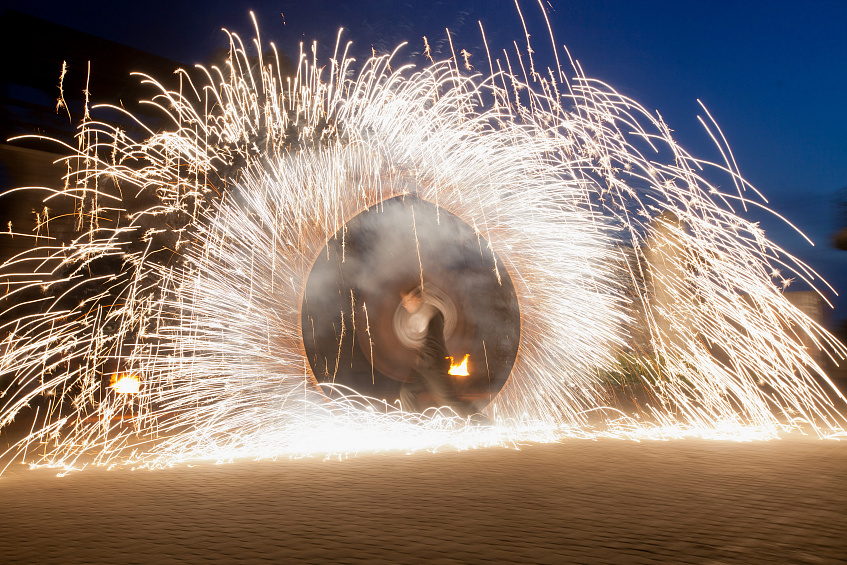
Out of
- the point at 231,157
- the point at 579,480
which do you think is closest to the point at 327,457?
the point at 579,480

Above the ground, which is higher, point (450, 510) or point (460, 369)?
point (460, 369)

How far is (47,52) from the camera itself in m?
15.0

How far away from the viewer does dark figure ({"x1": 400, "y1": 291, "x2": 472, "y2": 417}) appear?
787 cm

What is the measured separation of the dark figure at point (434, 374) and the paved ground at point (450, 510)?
1.67 metres

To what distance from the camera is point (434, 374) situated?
788 centimetres

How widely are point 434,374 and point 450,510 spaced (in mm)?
3675

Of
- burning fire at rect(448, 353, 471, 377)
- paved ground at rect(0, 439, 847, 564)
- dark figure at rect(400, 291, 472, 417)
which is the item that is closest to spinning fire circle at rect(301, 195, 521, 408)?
burning fire at rect(448, 353, 471, 377)

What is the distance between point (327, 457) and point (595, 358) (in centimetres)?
379

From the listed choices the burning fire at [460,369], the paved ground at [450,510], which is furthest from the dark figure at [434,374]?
the paved ground at [450,510]

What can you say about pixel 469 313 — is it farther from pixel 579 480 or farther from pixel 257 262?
pixel 579 480

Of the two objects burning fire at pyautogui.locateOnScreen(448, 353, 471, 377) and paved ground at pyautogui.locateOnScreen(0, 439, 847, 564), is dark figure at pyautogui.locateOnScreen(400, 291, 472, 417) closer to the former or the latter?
burning fire at pyautogui.locateOnScreen(448, 353, 471, 377)

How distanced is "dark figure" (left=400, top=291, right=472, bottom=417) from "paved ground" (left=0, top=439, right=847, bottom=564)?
167 cm

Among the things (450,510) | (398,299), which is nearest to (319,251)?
(398,299)

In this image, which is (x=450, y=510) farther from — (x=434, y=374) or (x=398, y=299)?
(x=398, y=299)
